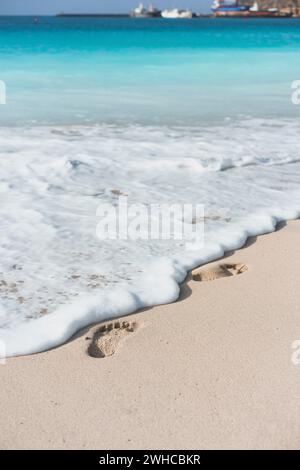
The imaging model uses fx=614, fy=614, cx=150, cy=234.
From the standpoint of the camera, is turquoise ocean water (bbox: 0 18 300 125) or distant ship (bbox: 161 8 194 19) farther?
distant ship (bbox: 161 8 194 19)

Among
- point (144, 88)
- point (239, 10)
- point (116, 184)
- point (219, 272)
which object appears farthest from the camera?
point (239, 10)

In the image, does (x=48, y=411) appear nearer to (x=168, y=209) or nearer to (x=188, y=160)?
(x=168, y=209)

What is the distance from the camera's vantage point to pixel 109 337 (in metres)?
2.46

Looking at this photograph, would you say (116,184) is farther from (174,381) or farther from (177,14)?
(177,14)

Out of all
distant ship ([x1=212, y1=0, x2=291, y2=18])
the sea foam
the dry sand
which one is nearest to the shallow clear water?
the sea foam

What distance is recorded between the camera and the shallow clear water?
9.01ft

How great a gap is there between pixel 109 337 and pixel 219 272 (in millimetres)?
817

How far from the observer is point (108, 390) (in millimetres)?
2090

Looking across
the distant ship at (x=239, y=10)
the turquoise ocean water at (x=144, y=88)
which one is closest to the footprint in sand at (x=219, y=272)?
the turquoise ocean water at (x=144, y=88)

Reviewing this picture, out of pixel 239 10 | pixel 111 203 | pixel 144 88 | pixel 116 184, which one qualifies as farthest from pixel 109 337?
pixel 239 10

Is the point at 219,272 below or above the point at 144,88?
below

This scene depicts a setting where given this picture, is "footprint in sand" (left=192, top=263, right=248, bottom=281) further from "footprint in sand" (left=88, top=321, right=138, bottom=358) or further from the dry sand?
"footprint in sand" (left=88, top=321, right=138, bottom=358)

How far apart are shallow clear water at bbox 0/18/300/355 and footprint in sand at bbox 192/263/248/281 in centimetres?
8
